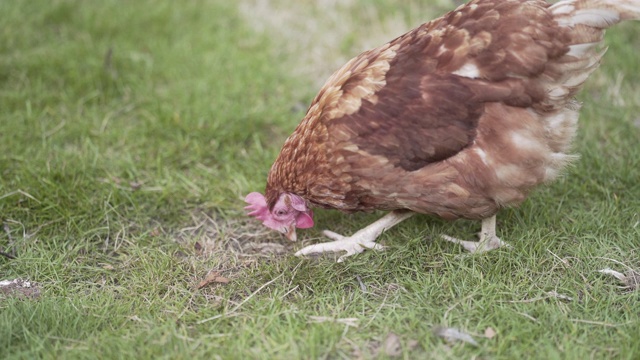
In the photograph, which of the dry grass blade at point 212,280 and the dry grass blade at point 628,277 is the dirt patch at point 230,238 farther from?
the dry grass blade at point 628,277

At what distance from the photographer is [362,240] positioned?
3.27 meters

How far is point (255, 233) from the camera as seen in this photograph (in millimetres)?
3459

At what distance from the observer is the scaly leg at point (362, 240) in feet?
10.6

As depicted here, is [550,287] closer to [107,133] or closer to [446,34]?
[446,34]

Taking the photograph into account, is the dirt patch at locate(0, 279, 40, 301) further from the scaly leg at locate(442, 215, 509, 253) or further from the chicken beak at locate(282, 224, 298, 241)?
the scaly leg at locate(442, 215, 509, 253)

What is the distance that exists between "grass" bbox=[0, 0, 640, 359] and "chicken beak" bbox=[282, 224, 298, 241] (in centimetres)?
9

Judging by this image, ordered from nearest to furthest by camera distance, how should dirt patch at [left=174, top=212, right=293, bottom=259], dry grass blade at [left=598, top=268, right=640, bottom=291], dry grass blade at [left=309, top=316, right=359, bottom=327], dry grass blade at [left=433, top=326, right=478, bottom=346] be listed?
dry grass blade at [left=433, top=326, right=478, bottom=346]
dry grass blade at [left=309, top=316, right=359, bottom=327]
dry grass blade at [left=598, top=268, right=640, bottom=291]
dirt patch at [left=174, top=212, right=293, bottom=259]

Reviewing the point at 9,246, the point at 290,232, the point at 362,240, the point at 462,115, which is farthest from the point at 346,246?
the point at 9,246

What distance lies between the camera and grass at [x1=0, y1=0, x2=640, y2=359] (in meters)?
2.64

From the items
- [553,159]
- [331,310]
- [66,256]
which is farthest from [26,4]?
[553,159]

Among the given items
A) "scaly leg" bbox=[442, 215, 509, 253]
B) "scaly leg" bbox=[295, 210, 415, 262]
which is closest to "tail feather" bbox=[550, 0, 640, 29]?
"scaly leg" bbox=[442, 215, 509, 253]

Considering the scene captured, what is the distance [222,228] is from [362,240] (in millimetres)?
786

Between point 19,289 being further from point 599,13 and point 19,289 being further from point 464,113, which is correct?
point 599,13

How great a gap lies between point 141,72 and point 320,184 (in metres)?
2.36
